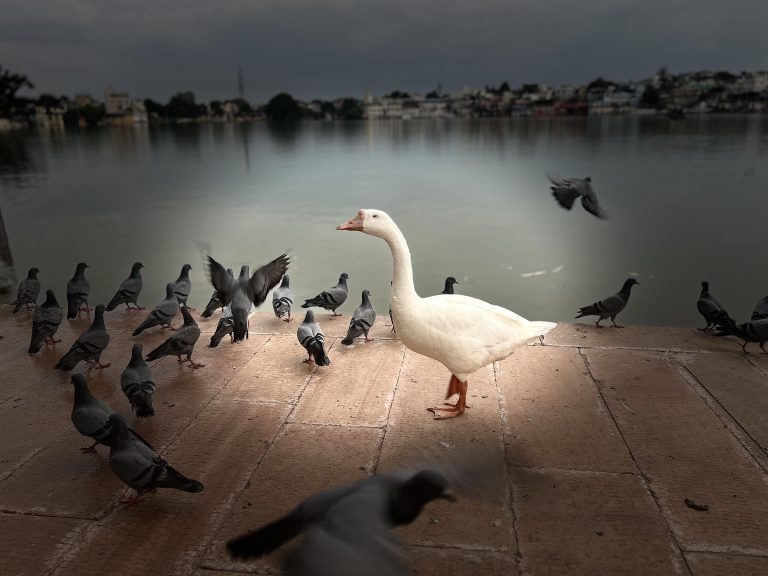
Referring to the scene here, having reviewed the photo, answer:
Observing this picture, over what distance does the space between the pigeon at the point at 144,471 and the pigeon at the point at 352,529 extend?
933 mm

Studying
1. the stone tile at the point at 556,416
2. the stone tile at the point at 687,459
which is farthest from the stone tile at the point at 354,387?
the stone tile at the point at 687,459

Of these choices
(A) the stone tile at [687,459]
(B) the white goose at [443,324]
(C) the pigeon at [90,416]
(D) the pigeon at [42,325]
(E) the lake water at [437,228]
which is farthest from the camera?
(E) the lake water at [437,228]

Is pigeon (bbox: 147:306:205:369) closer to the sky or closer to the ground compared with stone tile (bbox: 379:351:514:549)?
closer to the sky

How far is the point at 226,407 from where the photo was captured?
4066mm

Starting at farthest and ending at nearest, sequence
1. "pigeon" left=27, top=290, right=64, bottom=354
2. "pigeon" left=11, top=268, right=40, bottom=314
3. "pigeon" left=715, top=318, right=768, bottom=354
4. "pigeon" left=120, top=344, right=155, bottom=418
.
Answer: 1. "pigeon" left=11, top=268, right=40, bottom=314
2. "pigeon" left=27, top=290, right=64, bottom=354
3. "pigeon" left=715, top=318, right=768, bottom=354
4. "pigeon" left=120, top=344, right=155, bottom=418

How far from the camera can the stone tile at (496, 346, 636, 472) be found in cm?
337

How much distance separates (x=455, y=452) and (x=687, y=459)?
1455mm

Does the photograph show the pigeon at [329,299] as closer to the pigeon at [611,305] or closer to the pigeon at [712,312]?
the pigeon at [611,305]

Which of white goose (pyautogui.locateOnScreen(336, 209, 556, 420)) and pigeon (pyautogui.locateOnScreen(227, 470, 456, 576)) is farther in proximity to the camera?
white goose (pyautogui.locateOnScreen(336, 209, 556, 420))

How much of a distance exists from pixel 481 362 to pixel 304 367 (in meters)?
1.77

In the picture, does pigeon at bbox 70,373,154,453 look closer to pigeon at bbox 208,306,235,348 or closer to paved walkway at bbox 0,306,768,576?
paved walkway at bbox 0,306,768,576

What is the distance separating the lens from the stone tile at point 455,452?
2510 mm

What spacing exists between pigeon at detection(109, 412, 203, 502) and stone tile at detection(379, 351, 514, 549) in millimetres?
1166

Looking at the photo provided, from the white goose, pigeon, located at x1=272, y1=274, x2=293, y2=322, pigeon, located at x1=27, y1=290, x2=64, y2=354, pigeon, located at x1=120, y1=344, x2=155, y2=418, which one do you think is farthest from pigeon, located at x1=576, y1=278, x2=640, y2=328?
pigeon, located at x1=27, y1=290, x2=64, y2=354
